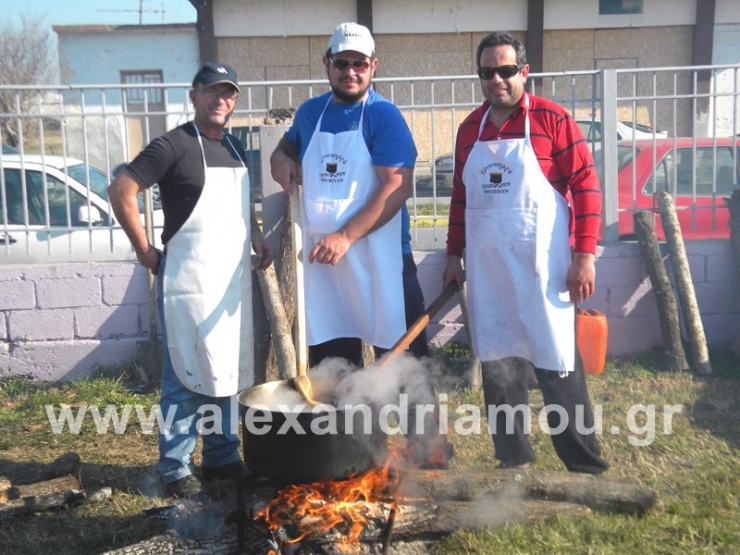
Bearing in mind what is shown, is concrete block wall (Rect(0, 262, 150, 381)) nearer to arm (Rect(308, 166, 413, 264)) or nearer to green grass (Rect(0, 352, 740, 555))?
green grass (Rect(0, 352, 740, 555))

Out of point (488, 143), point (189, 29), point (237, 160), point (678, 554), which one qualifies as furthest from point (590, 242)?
point (189, 29)

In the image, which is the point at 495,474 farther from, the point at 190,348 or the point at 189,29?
the point at 189,29

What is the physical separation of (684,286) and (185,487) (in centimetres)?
394

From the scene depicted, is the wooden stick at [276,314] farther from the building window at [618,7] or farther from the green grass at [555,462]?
the building window at [618,7]

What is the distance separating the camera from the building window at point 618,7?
20469 mm

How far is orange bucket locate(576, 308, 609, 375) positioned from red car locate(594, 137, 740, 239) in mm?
959

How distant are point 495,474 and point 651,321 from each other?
3.36m

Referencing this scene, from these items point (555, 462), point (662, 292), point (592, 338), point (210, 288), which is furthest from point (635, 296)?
point (210, 288)

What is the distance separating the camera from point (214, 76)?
143 inches

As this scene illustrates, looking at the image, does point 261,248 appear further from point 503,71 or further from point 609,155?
point 609,155

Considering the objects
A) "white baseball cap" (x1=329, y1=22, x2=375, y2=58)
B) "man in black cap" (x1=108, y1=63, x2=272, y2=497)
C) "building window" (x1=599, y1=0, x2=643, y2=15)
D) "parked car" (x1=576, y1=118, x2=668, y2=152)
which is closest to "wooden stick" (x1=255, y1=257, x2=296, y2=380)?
"man in black cap" (x1=108, y1=63, x2=272, y2=497)

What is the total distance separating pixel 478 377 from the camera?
5582 millimetres

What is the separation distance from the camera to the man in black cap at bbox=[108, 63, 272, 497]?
11.8 ft

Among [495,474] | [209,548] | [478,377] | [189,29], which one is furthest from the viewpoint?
[189,29]
